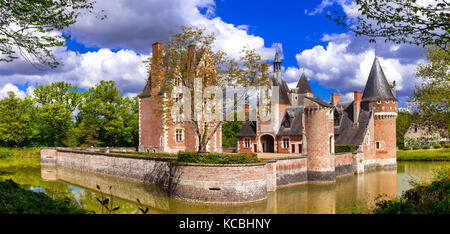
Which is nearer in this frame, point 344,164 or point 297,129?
point 344,164

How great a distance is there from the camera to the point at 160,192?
63.7ft

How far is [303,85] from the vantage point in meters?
39.2

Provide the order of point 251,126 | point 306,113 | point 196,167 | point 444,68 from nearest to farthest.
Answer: point 444,68, point 196,167, point 306,113, point 251,126

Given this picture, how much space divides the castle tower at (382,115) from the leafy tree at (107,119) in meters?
28.2

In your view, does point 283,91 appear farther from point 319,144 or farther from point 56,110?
point 56,110

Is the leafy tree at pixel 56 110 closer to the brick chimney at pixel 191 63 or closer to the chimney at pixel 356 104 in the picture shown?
the brick chimney at pixel 191 63

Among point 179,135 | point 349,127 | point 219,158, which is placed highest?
point 349,127

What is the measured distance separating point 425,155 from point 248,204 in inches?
1272

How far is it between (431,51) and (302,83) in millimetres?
25282

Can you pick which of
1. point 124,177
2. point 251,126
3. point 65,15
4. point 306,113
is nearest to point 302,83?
point 251,126

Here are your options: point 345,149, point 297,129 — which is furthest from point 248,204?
point 297,129

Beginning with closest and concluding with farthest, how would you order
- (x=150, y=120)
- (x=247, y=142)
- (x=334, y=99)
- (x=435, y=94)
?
1. (x=435, y=94)
2. (x=150, y=120)
3. (x=247, y=142)
4. (x=334, y=99)

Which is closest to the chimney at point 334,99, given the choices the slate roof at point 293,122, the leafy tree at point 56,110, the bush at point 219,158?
the slate roof at point 293,122

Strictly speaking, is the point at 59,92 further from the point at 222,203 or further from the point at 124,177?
the point at 222,203
